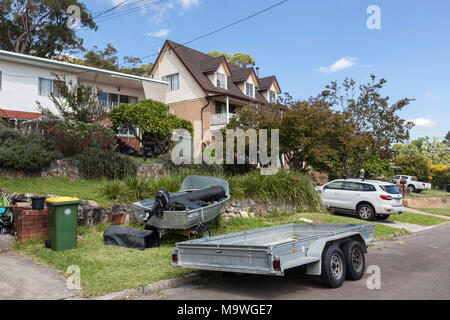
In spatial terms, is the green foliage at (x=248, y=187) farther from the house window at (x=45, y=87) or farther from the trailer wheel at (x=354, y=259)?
the house window at (x=45, y=87)

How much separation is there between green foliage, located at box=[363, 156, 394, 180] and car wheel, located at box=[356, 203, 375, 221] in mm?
12401

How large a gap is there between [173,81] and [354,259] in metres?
26.6

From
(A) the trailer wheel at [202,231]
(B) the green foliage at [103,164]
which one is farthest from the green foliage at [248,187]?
(A) the trailer wheel at [202,231]

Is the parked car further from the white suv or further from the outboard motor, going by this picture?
the outboard motor

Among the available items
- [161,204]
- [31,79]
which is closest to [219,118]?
[31,79]

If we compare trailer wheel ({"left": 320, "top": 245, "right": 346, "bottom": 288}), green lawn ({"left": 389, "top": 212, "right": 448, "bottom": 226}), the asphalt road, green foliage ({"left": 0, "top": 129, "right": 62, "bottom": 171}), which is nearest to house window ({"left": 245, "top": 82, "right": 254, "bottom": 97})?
green lawn ({"left": 389, "top": 212, "right": 448, "bottom": 226})

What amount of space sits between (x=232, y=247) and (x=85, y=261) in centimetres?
313

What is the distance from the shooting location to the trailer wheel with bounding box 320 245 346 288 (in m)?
6.02

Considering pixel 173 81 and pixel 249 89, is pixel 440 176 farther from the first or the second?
pixel 173 81

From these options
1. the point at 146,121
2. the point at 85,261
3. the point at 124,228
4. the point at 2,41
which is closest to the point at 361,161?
the point at 146,121

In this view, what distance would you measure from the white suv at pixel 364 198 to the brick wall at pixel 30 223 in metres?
11.8

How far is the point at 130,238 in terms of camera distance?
27.7 ft

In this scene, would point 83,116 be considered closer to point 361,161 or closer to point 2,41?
point 361,161

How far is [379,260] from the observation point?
8914 mm
